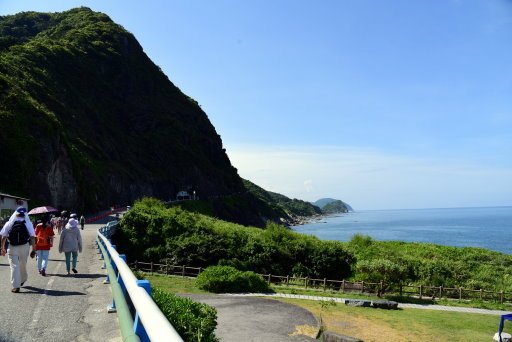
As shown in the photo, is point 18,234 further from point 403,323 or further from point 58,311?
point 403,323

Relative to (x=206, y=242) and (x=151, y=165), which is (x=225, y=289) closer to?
(x=206, y=242)

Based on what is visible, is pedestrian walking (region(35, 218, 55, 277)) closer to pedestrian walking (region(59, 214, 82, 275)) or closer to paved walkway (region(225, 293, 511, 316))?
pedestrian walking (region(59, 214, 82, 275))

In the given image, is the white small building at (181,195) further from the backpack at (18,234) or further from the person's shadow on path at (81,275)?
the backpack at (18,234)

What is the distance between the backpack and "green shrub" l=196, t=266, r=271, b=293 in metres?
16.9

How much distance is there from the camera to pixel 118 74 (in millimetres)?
139875

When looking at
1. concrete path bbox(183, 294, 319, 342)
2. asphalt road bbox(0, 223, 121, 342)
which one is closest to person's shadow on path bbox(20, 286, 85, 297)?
asphalt road bbox(0, 223, 121, 342)

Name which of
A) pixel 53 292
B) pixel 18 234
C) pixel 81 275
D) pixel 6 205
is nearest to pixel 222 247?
pixel 6 205

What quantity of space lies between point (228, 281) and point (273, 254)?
37.5 ft

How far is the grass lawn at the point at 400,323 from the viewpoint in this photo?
18250 millimetres

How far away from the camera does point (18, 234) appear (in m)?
9.37

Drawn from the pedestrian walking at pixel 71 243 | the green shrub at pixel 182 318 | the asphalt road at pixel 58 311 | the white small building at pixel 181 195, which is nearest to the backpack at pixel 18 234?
the asphalt road at pixel 58 311

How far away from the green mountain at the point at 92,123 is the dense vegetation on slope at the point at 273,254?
22351mm

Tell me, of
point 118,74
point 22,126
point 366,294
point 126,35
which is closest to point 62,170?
point 22,126

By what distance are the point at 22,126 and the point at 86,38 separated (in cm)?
9637
